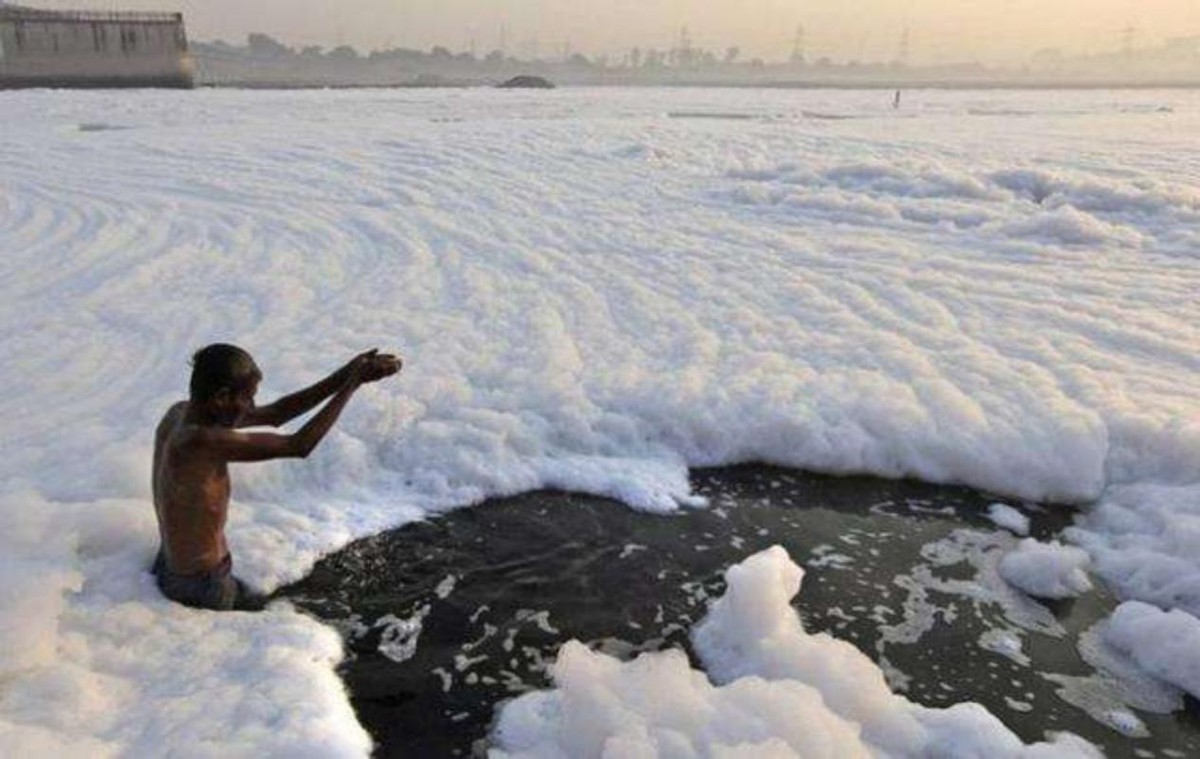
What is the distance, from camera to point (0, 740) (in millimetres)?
2738

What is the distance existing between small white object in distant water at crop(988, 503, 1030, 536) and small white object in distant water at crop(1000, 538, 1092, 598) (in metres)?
0.36

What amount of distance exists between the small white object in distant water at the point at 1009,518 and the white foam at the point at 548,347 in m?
0.29

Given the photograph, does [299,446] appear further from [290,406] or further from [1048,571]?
[1048,571]

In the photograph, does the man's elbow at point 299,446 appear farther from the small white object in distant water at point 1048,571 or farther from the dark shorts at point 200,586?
the small white object in distant water at point 1048,571

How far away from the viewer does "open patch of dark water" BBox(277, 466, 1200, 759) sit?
3.31 meters

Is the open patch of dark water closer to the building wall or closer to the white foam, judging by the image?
the white foam

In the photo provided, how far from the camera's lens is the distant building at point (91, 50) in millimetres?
48878

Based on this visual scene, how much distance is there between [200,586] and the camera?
3.59m

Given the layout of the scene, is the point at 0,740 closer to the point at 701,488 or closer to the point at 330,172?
the point at 701,488

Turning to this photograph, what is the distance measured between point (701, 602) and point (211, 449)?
6.53 feet

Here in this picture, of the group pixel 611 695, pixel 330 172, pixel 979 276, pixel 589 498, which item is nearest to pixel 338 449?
pixel 589 498

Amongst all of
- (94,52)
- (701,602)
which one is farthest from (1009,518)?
(94,52)

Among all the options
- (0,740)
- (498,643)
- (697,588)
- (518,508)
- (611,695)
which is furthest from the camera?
(518,508)

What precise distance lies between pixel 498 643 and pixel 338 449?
173 centimetres
